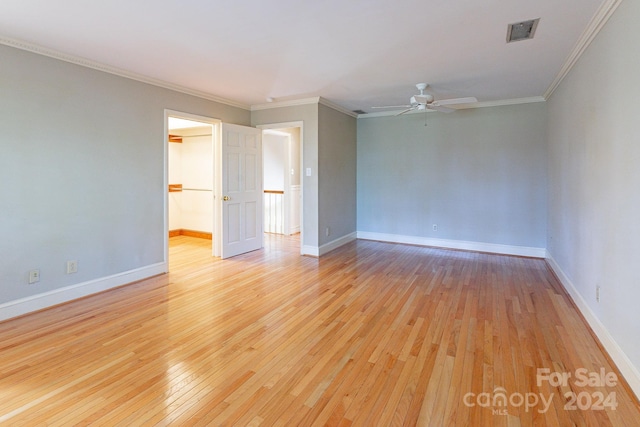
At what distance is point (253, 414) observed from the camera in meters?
1.78

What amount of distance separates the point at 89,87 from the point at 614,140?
4.74 meters

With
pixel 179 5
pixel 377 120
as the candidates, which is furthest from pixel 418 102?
pixel 179 5

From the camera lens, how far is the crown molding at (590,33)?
7.57ft

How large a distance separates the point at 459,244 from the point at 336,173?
8.31 feet

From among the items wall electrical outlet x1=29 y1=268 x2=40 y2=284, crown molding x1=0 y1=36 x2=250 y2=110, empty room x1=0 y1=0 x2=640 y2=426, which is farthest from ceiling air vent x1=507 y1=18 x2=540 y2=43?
wall electrical outlet x1=29 y1=268 x2=40 y2=284

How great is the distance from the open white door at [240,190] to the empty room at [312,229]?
4 centimetres

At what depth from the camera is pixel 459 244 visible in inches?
231

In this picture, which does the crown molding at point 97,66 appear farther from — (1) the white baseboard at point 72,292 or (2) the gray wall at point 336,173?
(1) the white baseboard at point 72,292

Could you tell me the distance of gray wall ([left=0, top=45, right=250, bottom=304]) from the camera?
297 centimetres

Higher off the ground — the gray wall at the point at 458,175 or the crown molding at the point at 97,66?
the crown molding at the point at 97,66

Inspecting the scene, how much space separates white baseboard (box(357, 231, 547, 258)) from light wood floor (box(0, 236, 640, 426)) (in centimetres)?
144

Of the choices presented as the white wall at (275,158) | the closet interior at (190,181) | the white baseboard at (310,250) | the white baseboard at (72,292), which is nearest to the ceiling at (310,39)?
the white baseboard at (72,292)

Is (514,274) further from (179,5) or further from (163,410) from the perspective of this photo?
(179,5)

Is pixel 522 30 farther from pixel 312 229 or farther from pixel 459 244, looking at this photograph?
pixel 459 244
